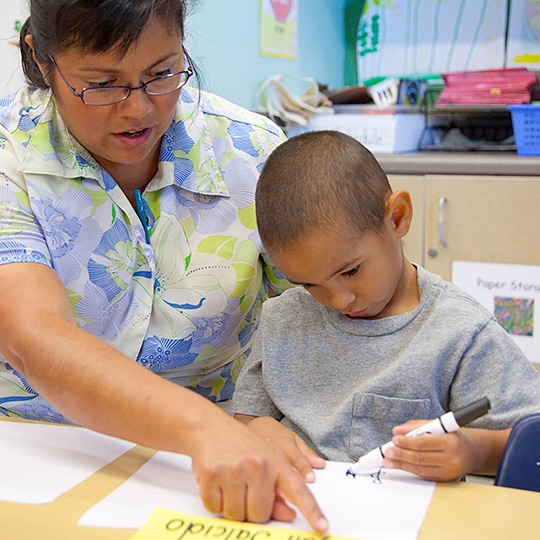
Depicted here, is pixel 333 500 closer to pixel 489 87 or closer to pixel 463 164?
pixel 463 164

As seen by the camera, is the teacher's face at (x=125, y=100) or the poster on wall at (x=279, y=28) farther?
the poster on wall at (x=279, y=28)

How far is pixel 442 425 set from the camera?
867 millimetres

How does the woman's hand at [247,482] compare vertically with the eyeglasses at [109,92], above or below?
below

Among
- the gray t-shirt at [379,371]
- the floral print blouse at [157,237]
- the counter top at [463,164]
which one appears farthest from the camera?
the counter top at [463,164]

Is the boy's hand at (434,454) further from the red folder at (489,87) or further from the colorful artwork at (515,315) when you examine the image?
the red folder at (489,87)

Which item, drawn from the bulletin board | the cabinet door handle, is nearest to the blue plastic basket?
the cabinet door handle

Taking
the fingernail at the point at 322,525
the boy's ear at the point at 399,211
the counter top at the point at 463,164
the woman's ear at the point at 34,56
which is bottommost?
the counter top at the point at 463,164

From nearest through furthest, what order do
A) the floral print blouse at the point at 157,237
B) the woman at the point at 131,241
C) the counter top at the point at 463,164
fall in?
the woman at the point at 131,241 → the floral print blouse at the point at 157,237 → the counter top at the point at 463,164

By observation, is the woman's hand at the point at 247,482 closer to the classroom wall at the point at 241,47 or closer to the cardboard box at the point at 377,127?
the classroom wall at the point at 241,47

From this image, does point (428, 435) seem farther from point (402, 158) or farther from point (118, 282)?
point (402, 158)

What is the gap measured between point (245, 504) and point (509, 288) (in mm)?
1892

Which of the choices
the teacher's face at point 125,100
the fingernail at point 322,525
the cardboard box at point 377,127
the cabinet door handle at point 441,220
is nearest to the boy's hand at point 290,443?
the fingernail at point 322,525

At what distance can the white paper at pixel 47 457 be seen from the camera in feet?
2.90

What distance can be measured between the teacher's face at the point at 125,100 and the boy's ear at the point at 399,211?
366 mm
